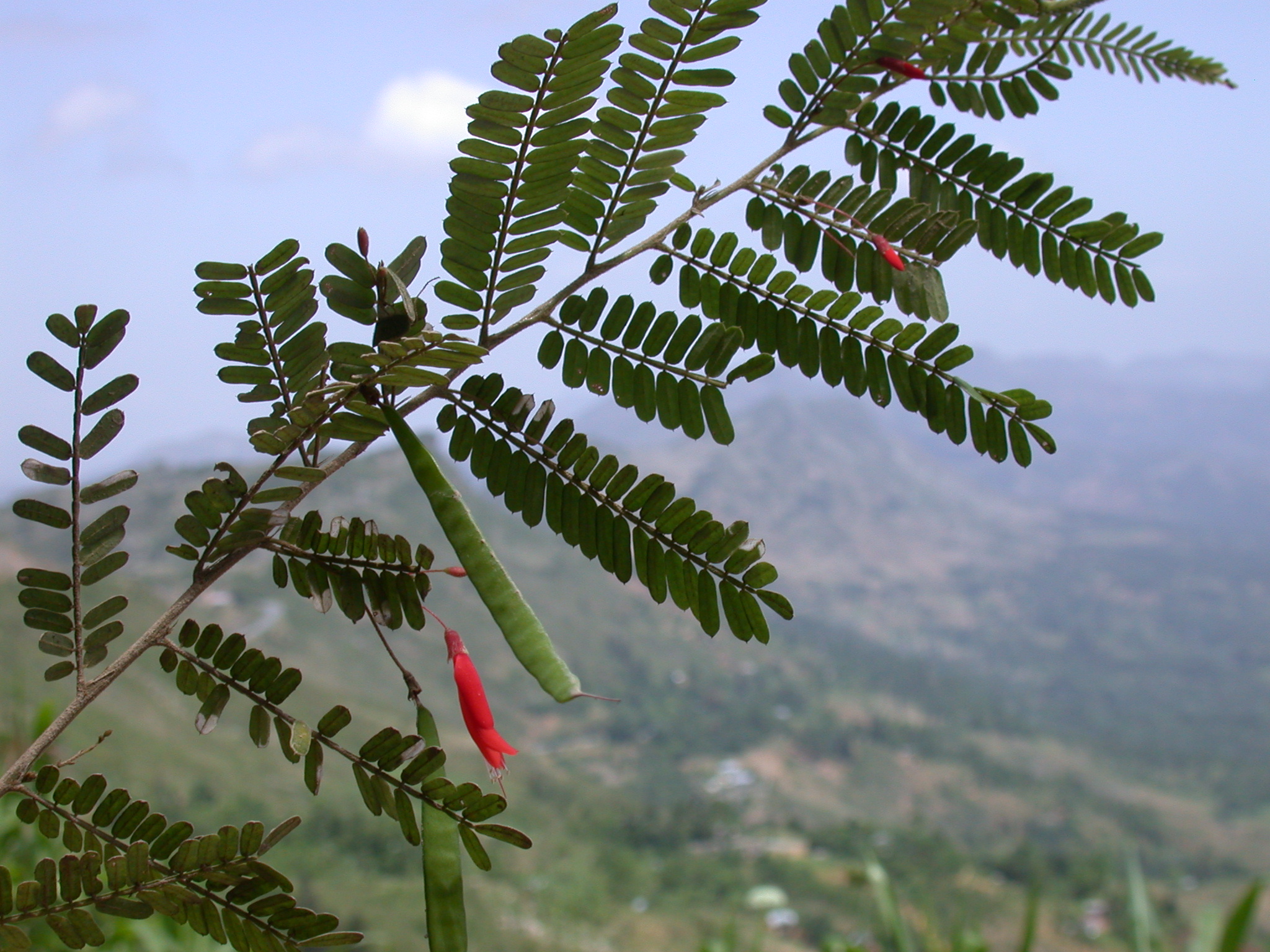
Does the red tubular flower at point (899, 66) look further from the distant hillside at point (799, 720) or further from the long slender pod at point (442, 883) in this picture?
the distant hillside at point (799, 720)

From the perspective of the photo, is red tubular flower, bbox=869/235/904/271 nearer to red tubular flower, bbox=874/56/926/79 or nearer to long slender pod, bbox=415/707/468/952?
red tubular flower, bbox=874/56/926/79


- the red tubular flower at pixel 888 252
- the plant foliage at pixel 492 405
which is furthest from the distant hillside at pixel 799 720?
the red tubular flower at pixel 888 252

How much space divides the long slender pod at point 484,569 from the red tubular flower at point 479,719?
69 millimetres

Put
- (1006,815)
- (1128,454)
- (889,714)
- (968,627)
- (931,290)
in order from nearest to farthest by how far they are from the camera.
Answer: (931,290) < (1006,815) < (889,714) < (968,627) < (1128,454)

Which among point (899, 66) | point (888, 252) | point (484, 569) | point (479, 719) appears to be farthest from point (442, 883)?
point (899, 66)

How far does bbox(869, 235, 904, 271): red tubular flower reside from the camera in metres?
1.08

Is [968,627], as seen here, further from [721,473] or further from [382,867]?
[382,867]

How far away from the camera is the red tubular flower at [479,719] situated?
2.94 ft

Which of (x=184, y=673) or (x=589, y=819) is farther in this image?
(x=589, y=819)

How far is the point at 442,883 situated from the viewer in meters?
0.90

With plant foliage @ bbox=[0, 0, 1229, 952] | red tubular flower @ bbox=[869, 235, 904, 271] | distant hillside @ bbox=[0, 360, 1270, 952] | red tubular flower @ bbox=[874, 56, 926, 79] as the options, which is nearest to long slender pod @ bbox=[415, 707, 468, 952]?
plant foliage @ bbox=[0, 0, 1229, 952]

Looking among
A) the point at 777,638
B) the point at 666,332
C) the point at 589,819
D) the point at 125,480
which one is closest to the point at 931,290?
the point at 666,332

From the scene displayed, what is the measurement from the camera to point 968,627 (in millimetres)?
139875

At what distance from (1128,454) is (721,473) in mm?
89969
